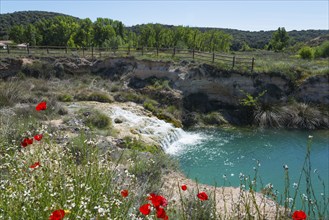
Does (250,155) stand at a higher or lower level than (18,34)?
lower

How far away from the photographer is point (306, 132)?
59.7 feet

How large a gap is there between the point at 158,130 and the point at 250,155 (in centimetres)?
492

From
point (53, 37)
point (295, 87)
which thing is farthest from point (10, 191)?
point (53, 37)

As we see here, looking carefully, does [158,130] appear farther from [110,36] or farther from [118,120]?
[110,36]

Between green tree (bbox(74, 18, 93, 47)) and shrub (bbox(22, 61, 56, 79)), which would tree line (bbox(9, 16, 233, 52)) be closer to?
green tree (bbox(74, 18, 93, 47))

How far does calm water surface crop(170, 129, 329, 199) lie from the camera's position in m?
11.9

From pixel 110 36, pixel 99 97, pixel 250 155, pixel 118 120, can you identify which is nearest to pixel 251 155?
pixel 250 155

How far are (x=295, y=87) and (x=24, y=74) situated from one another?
19.7 metres

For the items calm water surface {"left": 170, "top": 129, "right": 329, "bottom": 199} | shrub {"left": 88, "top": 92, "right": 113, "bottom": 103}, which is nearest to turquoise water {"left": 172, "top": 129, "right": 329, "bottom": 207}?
calm water surface {"left": 170, "top": 129, "right": 329, "bottom": 199}

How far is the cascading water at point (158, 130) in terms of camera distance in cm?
1509

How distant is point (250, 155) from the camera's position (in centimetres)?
1433

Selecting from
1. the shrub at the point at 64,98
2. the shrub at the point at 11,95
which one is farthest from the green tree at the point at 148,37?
the shrub at the point at 11,95

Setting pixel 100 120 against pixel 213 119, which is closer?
pixel 100 120

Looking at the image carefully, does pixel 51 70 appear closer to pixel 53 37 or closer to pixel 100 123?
pixel 100 123
